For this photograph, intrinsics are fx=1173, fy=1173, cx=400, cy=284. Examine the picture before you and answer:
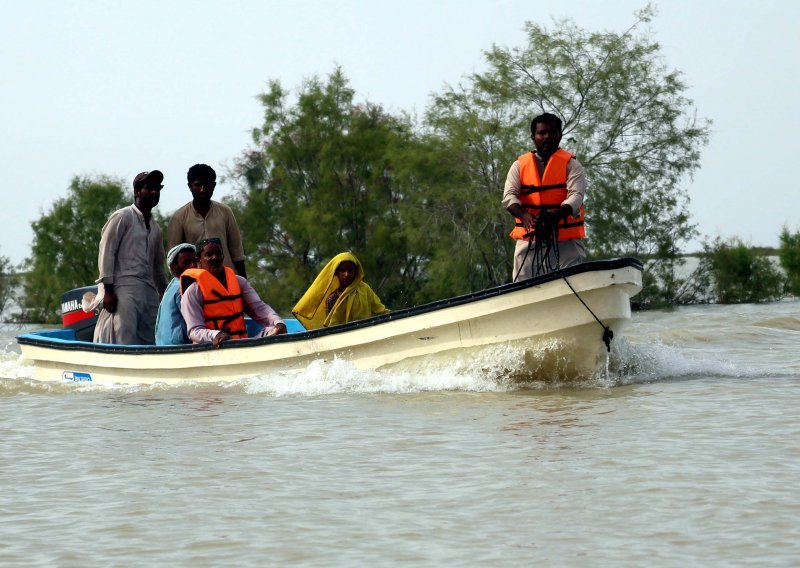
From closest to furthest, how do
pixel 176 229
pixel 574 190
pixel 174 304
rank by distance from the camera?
1. pixel 574 190
2. pixel 174 304
3. pixel 176 229

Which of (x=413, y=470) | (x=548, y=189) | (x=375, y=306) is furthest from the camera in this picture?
(x=375, y=306)

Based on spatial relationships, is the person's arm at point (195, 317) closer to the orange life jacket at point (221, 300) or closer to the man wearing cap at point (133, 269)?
the orange life jacket at point (221, 300)

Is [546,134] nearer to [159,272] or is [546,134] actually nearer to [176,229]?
[176,229]

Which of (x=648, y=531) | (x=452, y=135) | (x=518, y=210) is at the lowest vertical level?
(x=648, y=531)

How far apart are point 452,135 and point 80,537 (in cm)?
3008

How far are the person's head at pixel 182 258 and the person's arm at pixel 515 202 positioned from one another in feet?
7.97

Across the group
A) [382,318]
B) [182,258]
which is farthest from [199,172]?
[382,318]

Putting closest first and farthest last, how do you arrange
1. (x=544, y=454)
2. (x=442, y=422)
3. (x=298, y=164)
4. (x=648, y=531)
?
(x=648, y=531) < (x=544, y=454) < (x=442, y=422) < (x=298, y=164)

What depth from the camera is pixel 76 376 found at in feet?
33.0

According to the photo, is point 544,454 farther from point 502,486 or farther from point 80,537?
point 80,537

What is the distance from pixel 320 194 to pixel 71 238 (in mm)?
9818

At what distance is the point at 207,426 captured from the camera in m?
7.36

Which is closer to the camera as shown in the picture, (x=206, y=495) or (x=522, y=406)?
(x=206, y=495)

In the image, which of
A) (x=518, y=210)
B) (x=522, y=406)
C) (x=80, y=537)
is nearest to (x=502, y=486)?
(x=80, y=537)
